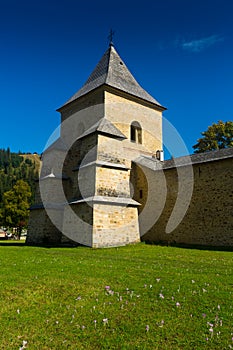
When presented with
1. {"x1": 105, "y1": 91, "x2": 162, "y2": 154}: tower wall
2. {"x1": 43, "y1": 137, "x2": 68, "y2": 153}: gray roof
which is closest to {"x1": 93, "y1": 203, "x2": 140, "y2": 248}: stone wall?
{"x1": 105, "y1": 91, "x2": 162, "y2": 154}: tower wall

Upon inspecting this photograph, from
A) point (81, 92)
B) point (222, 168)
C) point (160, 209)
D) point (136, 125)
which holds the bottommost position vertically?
point (160, 209)

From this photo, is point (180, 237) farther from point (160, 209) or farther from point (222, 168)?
point (222, 168)

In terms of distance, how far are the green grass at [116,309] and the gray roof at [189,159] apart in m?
8.60

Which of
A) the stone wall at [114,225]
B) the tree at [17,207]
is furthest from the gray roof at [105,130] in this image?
the tree at [17,207]

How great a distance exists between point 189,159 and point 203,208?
309 cm

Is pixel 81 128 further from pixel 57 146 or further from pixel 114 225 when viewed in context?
pixel 114 225

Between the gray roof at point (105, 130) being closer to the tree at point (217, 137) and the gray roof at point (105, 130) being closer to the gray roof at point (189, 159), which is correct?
the gray roof at point (189, 159)

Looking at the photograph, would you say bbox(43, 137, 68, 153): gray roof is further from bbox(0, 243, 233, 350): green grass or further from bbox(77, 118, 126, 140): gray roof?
bbox(0, 243, 233, 350): green grass

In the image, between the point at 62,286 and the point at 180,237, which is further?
the point at 180,237

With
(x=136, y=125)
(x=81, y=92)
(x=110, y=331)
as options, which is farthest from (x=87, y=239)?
(x=81, y=92)

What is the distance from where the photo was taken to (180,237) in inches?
599

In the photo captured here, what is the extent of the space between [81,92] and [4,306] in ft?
57.7

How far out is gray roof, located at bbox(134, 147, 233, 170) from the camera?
1434 cm

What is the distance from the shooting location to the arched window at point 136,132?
64.5ft
